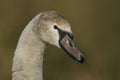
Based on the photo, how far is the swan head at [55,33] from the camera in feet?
18.7

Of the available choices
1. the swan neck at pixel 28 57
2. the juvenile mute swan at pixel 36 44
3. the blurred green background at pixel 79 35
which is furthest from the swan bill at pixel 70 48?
the blurred green background at pixel 79 35

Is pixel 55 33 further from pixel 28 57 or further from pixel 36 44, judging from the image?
pixel 28 57

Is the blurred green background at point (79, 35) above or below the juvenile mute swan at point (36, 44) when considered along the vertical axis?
below

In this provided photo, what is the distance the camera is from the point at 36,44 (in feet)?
19.0

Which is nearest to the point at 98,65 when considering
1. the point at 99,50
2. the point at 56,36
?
→ the point at 99,50

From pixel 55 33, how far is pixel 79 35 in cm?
529

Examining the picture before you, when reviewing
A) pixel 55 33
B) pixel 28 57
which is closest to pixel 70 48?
pixel 55 33

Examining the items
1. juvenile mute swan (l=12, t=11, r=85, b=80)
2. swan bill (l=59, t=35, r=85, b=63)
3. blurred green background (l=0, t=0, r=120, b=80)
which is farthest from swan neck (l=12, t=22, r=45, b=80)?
blurred green background (l=0, t=0, r=120, b=80)

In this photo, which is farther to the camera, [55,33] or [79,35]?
[79,35]

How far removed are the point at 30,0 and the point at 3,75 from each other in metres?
1.65

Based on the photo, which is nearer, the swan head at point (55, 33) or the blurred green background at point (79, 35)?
the swan head at point (55, 33)

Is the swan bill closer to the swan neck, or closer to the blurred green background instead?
the swan neck

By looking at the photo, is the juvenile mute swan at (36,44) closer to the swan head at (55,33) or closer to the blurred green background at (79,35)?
the swan head at (55,33)

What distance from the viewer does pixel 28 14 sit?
10945mm
